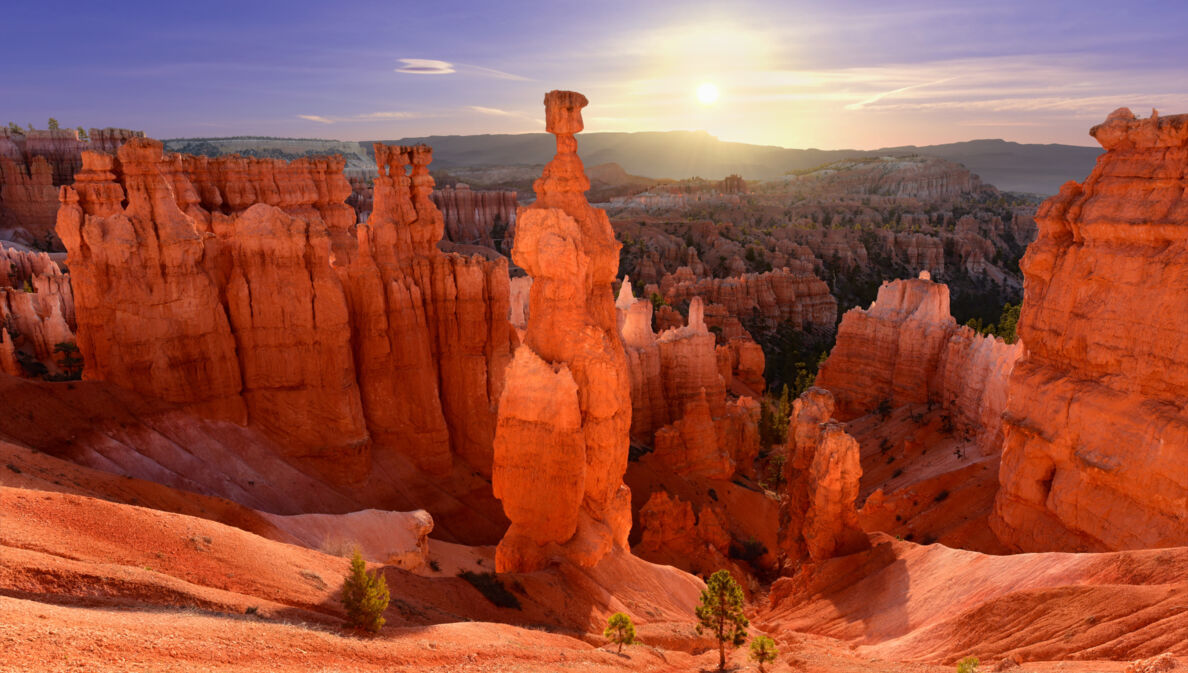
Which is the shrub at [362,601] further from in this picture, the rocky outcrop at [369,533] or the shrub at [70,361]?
the shrub at [70,361]

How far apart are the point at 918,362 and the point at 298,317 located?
1032 inches

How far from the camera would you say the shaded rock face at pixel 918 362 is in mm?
25781

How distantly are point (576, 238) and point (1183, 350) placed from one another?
12109mm

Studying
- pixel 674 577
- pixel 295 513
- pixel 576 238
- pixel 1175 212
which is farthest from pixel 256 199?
pixel 1175 212

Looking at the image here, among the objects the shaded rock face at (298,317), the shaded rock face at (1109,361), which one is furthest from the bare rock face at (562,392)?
the shaded rock face at (1109,361)

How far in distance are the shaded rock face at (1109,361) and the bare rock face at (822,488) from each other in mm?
3775

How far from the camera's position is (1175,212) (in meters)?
14.3

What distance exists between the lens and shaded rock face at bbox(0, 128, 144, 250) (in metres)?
Result: 55.8

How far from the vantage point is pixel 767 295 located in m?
60.8

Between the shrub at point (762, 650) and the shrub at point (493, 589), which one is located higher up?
the shrub at point (493, 589)

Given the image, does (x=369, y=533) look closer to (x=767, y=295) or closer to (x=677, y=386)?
(x=677, y=386)

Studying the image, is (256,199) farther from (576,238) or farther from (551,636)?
(551,636)

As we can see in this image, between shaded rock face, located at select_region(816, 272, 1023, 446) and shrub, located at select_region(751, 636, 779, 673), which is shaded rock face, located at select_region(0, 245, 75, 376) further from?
shaded rock face, located at select_region(816, 272, 1023, 446)

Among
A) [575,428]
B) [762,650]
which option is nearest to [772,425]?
[575,428]
